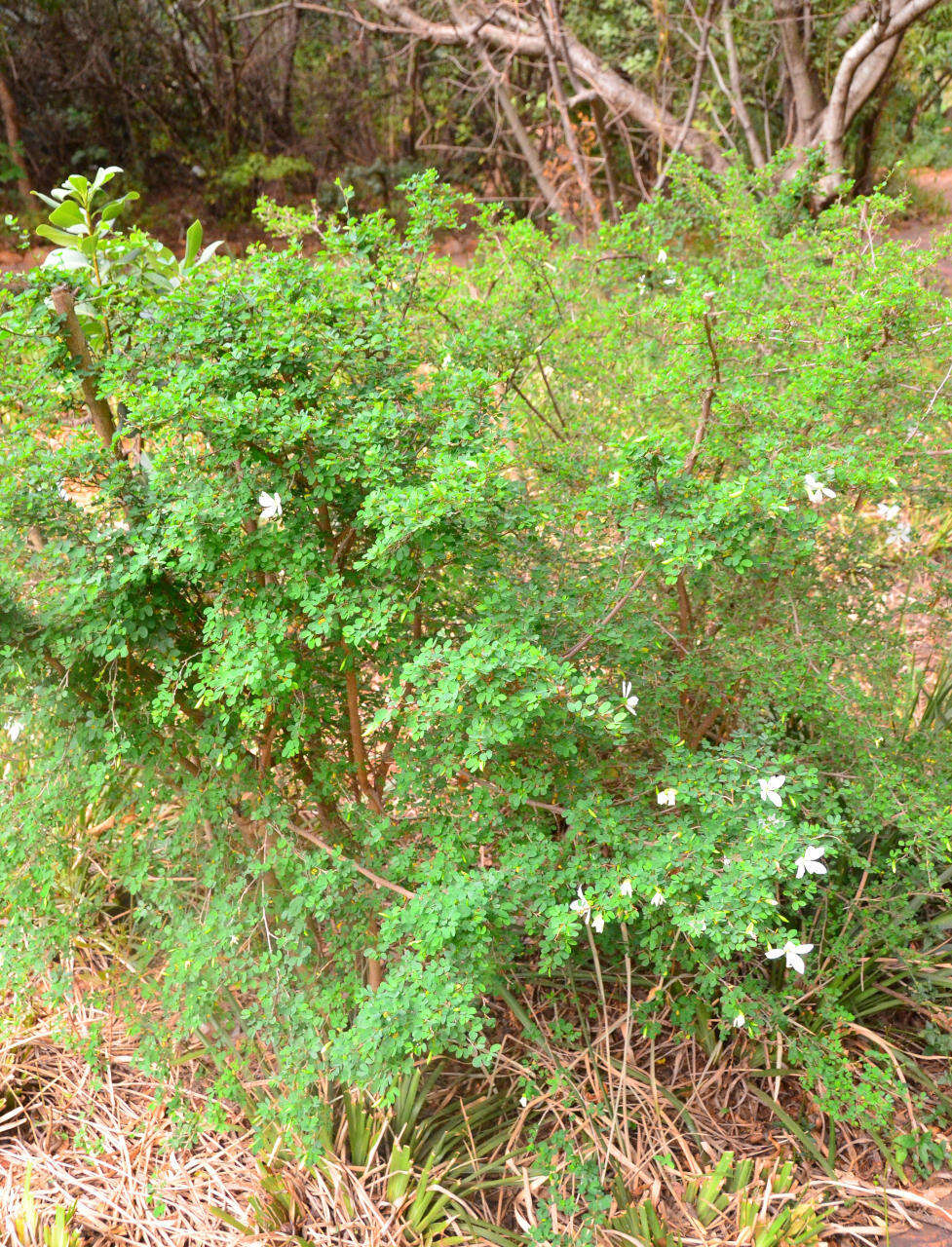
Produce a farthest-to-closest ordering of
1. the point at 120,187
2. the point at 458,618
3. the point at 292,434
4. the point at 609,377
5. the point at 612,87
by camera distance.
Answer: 1. the point at 120,187
2. the point at 612,87
3. the point at 609,377
4. the point at 458,618
5. the point at 292,434

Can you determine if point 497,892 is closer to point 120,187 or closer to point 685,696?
point 685,696

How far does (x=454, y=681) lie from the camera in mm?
1594

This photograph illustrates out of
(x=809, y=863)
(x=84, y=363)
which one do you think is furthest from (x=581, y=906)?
(x=84, y=363)

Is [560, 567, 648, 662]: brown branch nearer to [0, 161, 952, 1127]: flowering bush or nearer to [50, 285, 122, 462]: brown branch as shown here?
[0, 161, 952, 1127]: flowering bush

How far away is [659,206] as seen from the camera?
11.2 feet

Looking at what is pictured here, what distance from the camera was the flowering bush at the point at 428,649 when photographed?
1.70 m

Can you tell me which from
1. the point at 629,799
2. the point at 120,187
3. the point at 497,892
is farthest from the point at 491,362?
the point at 120,187

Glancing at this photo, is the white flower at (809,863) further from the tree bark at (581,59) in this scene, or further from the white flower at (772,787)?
the tree bark at (581,59)

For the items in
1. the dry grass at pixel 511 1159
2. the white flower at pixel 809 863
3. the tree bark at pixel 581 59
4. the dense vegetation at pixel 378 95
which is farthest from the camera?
the dense vegetation at pixel 378 95

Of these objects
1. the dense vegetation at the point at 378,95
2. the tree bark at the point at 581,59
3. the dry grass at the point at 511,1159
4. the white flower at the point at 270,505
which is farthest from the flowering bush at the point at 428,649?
the dense vegetation at the point at 378,95

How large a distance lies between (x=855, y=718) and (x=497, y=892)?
3.14 ft

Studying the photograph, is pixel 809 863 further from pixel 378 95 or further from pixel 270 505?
pixel 378 95

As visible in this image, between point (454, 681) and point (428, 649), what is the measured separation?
102 millimetres

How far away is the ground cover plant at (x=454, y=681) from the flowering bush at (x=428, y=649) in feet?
0.04
